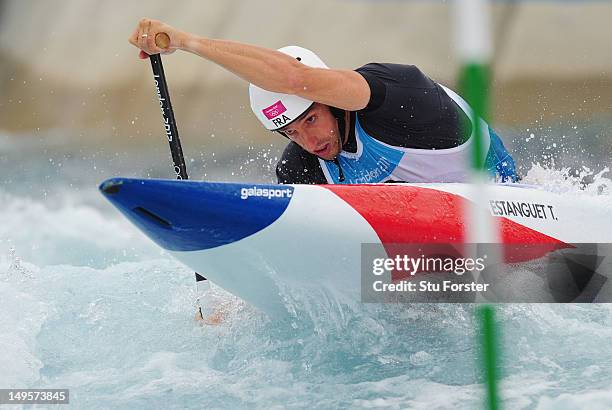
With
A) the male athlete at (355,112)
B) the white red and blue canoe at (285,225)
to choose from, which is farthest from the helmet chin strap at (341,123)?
the white red and blue canoe at (285,225)

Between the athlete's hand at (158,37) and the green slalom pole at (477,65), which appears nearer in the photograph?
the green slalom pole at (477,65)

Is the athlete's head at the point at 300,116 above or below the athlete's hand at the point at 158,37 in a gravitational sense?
below

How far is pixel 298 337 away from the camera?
5.98ft

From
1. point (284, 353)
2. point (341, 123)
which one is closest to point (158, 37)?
point (341, 123)

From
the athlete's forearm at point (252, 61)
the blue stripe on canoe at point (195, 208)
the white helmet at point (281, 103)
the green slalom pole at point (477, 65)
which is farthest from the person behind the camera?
the white helmet at point (281, 103)

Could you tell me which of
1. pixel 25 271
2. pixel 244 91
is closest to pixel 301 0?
pixel 244 91

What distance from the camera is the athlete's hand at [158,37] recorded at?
1.80 m

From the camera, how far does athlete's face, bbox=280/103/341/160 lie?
193cm

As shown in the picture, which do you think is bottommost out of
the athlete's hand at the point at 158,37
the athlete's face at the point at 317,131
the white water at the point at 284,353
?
the white water at the point at 284,353

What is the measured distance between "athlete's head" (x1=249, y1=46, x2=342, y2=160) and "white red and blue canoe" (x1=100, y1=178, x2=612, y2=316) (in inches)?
10.7

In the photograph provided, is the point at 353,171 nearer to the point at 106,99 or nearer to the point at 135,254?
the point at 135,254

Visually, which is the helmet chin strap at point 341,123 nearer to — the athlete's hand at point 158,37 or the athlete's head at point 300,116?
the athlete's head at point 300,116

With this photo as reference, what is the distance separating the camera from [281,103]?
1.90 m

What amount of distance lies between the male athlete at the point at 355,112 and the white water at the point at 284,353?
0.32 metres
